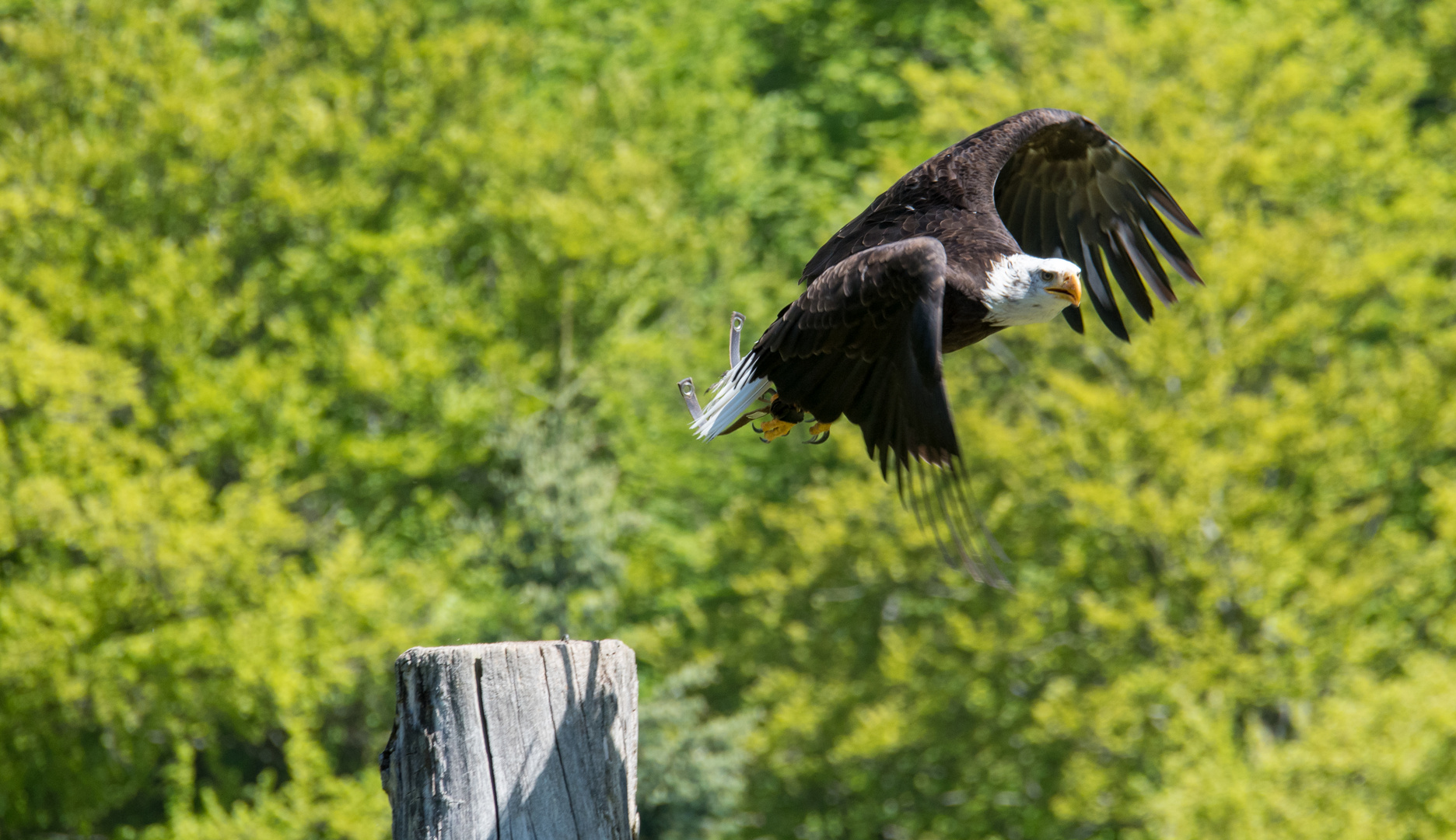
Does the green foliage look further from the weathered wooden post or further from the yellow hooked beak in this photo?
the weathered wooden post

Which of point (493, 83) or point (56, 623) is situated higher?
point (493, 83)

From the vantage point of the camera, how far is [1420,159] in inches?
727

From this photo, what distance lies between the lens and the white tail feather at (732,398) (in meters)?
4.92

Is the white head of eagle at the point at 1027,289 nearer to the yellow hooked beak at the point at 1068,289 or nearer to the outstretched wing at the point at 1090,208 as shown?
the yellow hooked beak at the point at 1068,289

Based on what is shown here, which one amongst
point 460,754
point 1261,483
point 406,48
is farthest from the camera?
point 406,48

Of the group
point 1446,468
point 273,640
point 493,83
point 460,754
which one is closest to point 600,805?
point 460,754

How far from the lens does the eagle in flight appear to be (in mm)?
4445

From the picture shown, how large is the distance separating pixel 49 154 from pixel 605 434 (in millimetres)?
6862

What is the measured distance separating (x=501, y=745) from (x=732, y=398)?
6.34 ft

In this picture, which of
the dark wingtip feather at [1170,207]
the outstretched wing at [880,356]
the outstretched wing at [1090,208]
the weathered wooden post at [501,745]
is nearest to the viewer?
the weathered wooden post at [501,745]

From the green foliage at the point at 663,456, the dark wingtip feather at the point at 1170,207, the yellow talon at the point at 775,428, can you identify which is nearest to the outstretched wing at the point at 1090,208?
the dark wingtip feather at the point at 1170,207

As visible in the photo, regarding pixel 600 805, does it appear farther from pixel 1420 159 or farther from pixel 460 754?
pixel 1420 159

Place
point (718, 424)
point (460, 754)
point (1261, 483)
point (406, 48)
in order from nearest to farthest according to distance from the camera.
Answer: point (460, 754)
point (718, 424)
point (1261, 483)
point (406, 48)

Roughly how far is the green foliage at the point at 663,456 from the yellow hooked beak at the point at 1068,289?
8.11 m
